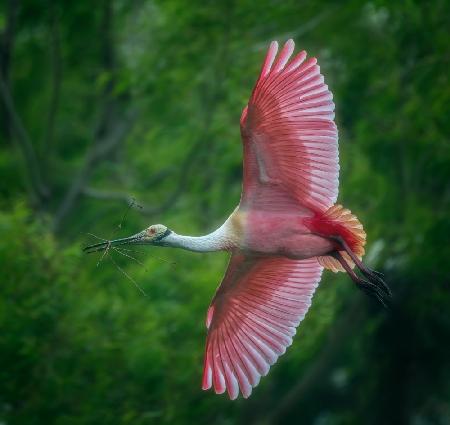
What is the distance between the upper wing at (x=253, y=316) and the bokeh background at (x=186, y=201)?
362cm

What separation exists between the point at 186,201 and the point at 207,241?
994 cm

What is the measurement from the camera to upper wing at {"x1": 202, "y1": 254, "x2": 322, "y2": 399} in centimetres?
930

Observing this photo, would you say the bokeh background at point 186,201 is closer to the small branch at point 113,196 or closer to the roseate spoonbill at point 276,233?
the small branch at point 113,196

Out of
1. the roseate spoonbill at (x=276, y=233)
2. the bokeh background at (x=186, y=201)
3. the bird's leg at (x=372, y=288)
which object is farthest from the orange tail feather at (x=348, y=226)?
the bokeh background at (x=186, y=201)

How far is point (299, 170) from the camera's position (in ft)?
28.4

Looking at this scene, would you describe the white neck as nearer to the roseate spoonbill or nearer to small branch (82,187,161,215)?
the roseate spoonbill

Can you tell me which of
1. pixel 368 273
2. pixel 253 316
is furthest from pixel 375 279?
pixel 253 316

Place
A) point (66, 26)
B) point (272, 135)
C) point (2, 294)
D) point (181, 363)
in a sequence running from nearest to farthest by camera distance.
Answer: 1. point (272, 135)
2. point (2, 294)
3. point (181, 363)
4. point (66, 26)

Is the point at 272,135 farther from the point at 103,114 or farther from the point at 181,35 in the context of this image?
the point at 103,114

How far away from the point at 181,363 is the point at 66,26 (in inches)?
206

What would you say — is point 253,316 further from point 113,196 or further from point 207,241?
point 113,196

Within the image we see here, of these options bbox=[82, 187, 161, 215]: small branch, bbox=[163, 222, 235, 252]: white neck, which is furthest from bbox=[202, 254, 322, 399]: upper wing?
bbox=[82, 187, 161, 215]: small branch

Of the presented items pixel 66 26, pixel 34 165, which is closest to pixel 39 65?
pixel 66 26

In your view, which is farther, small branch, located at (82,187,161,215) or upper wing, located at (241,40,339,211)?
small branch, located at (82,187,161,215)
